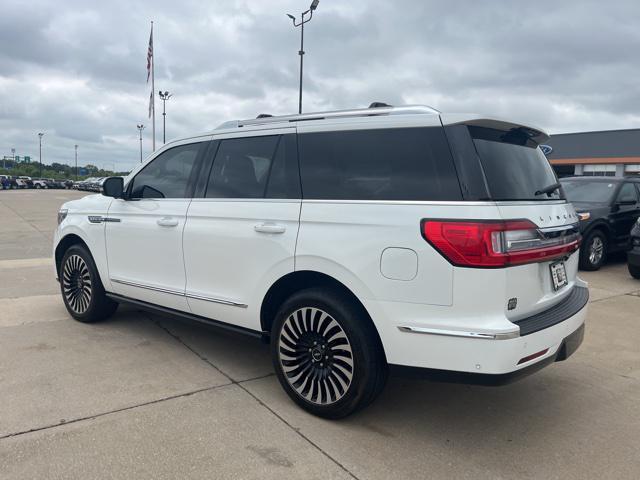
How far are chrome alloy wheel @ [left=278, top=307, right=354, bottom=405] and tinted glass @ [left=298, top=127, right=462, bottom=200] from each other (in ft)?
2.55

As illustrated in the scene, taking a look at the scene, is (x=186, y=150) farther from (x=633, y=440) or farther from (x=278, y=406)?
(x=633, y=440)

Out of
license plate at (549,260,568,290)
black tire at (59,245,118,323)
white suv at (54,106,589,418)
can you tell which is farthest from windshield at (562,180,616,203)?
black tire at (59,245,118,323)

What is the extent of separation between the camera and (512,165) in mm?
3014

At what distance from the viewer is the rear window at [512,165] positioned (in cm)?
281

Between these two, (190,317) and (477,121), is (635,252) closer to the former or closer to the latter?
(477,121)

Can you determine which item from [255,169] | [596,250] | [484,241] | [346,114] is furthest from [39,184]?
[484,241]

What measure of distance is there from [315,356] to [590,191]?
8.34 meters

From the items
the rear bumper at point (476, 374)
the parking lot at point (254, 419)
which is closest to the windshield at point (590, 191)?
the parking lot at point (254, 419)

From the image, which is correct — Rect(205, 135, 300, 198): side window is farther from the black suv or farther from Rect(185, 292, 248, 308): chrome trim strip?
the black suv

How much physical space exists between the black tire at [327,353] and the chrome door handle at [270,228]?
423mm

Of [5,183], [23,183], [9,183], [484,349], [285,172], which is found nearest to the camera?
[484,349]

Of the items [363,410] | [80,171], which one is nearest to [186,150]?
[363,410]

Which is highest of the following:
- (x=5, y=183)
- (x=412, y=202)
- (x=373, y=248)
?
(x=5, y=183)

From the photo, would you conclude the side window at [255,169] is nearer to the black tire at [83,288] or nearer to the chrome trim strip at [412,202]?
the chrome trim strip at [412,202]
